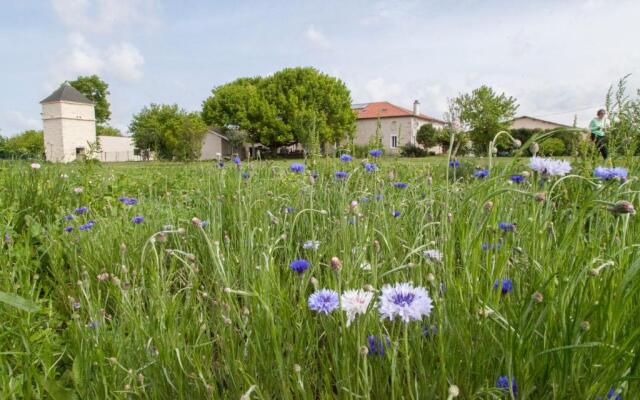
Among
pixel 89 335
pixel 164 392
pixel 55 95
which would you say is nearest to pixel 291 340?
pixel 164 392

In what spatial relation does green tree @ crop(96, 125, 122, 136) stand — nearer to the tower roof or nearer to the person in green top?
the tower roof

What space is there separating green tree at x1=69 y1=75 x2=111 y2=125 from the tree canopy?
18.0m

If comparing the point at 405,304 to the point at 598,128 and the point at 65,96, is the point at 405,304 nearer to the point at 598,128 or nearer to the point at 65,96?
the point at 598,128

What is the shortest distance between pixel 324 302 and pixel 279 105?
40029 millimetres

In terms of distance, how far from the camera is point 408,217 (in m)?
2.35

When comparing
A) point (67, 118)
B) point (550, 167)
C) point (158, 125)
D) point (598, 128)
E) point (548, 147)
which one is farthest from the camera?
point (158, 125)

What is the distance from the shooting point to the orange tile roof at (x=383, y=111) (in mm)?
53188

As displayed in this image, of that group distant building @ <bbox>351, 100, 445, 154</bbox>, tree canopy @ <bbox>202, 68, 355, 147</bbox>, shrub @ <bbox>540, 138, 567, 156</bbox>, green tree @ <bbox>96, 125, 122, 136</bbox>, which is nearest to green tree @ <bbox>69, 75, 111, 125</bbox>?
green tree @ <bbox>96, 125, 122, 136</bbox>

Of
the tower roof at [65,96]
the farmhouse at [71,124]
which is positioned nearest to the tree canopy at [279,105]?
the farmhouse at [71,124]

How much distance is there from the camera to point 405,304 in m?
0.88

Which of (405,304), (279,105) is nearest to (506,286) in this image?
(405,304)

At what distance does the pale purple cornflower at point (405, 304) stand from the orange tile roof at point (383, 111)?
51.7 metres

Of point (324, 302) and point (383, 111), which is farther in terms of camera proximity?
point (383, 111)

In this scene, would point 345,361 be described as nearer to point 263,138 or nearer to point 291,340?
point 291,340
